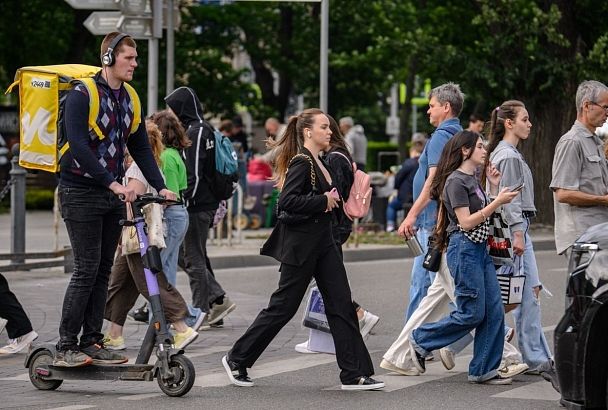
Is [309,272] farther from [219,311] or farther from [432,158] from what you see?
[219,311]

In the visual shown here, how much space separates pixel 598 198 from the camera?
8.96 meters

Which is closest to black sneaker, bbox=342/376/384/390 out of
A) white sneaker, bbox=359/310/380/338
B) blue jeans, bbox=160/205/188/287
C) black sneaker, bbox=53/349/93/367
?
black sneaker, bbox=53/349/93/367

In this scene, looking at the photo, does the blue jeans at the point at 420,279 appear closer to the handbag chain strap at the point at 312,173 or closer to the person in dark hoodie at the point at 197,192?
the handbag chain strap at the point at 312,173

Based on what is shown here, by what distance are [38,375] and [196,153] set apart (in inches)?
145

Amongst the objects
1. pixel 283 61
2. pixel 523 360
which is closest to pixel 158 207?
pixel 523 360

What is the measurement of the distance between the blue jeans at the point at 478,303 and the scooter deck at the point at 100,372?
1928 millimetres

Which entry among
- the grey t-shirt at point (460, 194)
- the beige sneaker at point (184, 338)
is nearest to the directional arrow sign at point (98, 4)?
the beige sneaker at point (184, 338)

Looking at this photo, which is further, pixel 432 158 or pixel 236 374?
pixel 432 158

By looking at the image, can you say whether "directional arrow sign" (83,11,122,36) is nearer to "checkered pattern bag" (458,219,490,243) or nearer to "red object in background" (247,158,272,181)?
"red object in background" (247,158,272,181)

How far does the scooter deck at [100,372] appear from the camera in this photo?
8.29 metres

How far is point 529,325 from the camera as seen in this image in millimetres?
9508

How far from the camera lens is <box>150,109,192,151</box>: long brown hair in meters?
11.2

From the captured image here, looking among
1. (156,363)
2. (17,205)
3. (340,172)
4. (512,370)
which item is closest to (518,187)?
(512,370)

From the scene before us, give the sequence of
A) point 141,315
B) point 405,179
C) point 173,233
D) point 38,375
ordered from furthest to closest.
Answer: point 405,179 → point 141,315 → point 173,233 → point 38,375
